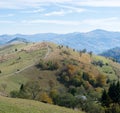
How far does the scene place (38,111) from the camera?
49.9 meters

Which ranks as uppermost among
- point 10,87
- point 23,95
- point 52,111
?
point 52,111

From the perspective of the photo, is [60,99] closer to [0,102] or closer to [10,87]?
[10,87]

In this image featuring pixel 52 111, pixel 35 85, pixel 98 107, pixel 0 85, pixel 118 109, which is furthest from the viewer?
pixel 0 85

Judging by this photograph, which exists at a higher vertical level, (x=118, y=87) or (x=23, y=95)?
(x=118, y=87)

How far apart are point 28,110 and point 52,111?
5.16 m

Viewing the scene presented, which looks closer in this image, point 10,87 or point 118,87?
point 118,87

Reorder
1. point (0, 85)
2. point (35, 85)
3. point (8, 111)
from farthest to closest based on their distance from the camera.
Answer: point (0, 85) → point (35, 85) → point (8, 111)

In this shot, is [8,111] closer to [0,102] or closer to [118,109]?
[0,102]

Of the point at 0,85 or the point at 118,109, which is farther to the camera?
the point at 0,85

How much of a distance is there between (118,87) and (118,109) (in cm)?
1649

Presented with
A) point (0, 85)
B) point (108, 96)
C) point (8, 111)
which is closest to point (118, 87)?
point (108, 96)

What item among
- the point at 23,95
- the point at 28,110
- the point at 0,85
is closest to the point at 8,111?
the point at 28,110

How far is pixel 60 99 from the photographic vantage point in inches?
5182

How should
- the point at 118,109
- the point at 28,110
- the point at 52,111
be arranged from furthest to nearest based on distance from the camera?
the point at 118,109 → the point at 52,111 → the point at 28,110
